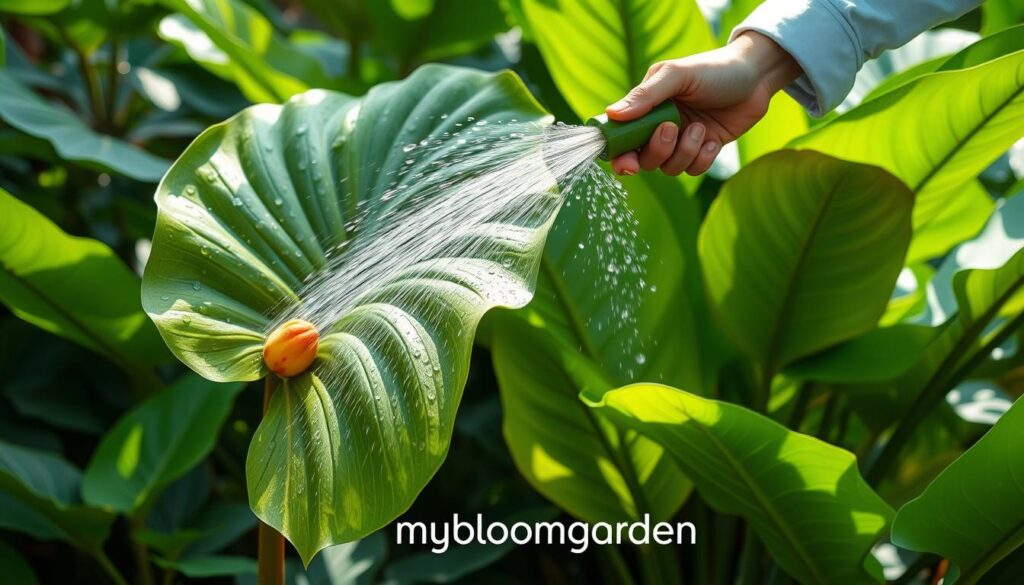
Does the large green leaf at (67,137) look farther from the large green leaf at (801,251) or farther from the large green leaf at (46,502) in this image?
the large green leaf at (801,251)

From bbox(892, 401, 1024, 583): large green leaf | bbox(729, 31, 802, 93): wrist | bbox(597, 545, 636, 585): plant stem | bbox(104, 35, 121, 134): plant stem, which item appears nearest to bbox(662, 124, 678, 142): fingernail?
bbox(729, 31, 802, 93): wrist

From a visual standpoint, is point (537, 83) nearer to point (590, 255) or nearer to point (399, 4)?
point (399, 4)

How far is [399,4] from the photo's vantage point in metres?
1.70

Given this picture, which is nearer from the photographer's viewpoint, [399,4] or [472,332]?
[472,332]

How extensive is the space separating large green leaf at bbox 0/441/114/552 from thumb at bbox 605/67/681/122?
706 millimetres

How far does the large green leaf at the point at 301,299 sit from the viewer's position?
0.79 metres

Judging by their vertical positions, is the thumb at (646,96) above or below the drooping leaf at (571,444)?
above

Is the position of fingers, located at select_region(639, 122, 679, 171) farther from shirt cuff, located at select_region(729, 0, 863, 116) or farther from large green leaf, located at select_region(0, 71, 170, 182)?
large green leaf, located at select_region(0, 71, 170, 182)

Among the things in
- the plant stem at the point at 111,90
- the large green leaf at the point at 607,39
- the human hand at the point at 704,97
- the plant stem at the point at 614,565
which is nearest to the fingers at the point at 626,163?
the human hand at the point at 704,97

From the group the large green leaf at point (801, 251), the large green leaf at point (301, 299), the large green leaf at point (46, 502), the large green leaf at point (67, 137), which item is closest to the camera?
the large green leaf at point (301, 299)

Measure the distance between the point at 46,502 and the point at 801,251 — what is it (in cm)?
81

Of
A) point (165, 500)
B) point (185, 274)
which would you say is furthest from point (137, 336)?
point (185, 274)

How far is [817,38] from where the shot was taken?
0.96 metres

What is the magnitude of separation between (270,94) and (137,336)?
359mm
